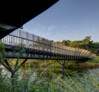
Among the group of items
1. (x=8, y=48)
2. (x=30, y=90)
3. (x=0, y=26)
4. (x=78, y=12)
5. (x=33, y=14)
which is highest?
(x=78, y=12)

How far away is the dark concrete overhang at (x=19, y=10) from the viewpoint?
122cm

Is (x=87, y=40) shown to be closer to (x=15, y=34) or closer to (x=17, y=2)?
(x=15, y=34)

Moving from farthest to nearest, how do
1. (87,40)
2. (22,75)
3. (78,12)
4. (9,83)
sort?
(87,40), (78,12), (22,75), (9,83)

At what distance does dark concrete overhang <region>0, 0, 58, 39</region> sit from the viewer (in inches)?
47.9

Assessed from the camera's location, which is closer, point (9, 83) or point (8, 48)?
point (9, 83)

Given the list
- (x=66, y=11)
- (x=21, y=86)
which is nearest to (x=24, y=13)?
(x=21, y=86)

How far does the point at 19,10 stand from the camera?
140cm

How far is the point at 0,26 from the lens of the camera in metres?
1.40

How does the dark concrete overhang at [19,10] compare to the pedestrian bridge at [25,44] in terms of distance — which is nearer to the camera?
the dark concrete overhang at [19,10]

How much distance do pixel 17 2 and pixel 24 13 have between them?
0.26 meters

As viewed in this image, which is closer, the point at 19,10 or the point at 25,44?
the point at 19,10

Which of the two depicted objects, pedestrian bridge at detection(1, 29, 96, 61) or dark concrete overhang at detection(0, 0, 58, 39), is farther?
pedestrian bridge at detection(1, 29, 96, 61)

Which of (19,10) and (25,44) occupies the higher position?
(19,10)

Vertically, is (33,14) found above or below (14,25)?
above
